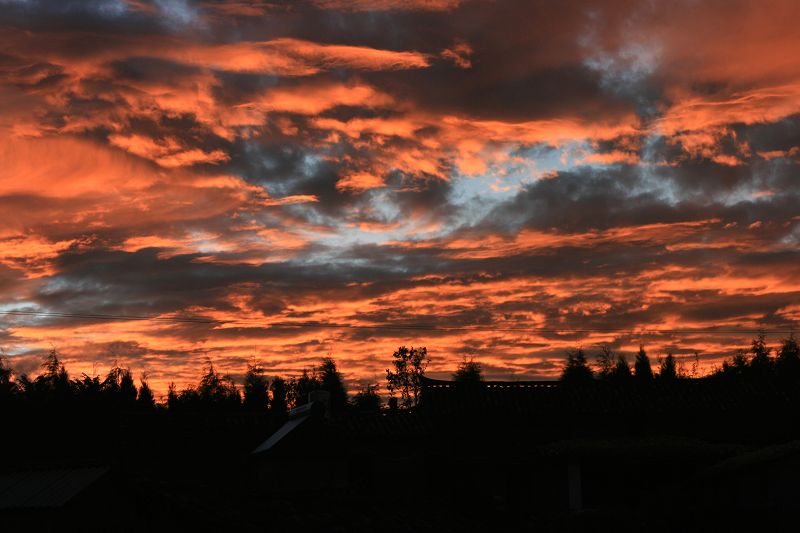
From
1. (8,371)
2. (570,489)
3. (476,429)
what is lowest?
(570,489)

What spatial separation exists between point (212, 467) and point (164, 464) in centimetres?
279

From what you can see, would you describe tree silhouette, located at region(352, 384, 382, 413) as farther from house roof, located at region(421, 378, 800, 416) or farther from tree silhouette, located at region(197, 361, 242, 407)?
house roof, located at region(421, 378, 800, 416)

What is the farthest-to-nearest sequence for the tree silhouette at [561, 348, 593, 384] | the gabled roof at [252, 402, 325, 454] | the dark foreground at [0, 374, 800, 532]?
the tree silhouette at [561, 348, 593, 384] → the gabled roof at [252, 402, 325, 454] → the dark foreground at [0, 374, 800, 532]

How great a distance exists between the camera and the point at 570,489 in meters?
41.2

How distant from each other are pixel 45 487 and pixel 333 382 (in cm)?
8158

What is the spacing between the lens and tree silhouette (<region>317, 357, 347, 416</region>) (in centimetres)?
10575

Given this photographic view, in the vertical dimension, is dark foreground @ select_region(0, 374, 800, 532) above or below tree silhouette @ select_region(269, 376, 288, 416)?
below

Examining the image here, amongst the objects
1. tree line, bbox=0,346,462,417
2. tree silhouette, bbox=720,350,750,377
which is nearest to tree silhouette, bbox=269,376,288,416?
tree line, bbox=0,346,462,417

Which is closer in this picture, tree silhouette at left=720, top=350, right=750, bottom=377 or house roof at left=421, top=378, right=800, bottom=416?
house roof at left=421, top=378, right=800, bottom=416

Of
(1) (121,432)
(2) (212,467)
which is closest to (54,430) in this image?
(1) (121,432)

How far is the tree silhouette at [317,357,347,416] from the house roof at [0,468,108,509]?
232 ft

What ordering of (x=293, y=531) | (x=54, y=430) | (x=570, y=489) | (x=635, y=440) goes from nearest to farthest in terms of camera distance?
(x=293, y=531)
(x=570, y=489)
(x=635, y=440)
(x=54, y=430)

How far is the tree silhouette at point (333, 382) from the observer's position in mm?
105750

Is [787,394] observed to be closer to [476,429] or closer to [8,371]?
[476,429]
